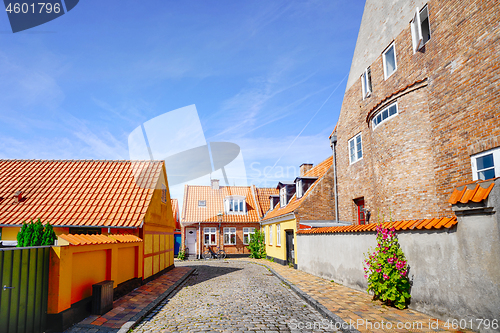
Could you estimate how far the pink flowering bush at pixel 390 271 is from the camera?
25.9 feet

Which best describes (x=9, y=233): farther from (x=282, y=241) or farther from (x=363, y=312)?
(x=282, y=241)

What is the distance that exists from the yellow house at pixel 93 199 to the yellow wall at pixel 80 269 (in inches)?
87.1

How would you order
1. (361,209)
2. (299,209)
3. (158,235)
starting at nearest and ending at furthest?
(361,209)
(158,235)
(299,209)

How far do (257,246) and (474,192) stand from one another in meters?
24.1

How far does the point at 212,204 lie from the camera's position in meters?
33.5

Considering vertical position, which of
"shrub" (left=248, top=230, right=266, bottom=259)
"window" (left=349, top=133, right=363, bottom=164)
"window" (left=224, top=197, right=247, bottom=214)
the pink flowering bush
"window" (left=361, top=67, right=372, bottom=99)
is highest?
"window" (left=361, top=67, right=372, bottom=99)

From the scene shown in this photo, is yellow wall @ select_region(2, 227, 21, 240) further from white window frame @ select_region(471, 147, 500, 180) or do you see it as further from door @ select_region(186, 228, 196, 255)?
door @ select_region(186, 228, 196, 255)

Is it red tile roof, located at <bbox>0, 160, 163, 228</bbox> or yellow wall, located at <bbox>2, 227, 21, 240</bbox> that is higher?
red tile roof, located at <bbox>0, 160, 163, 228</bbox>

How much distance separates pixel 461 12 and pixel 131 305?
1275 centimetres

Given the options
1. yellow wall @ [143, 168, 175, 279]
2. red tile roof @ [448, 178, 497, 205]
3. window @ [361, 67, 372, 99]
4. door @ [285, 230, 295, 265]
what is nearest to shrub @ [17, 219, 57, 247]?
yellow wall @ [143, 168, 175, 279]

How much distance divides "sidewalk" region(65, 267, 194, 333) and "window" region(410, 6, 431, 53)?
39.9ft

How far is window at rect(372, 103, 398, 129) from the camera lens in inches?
458

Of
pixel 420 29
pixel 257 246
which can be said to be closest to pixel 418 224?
pixel 420 29

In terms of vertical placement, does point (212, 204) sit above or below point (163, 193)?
below
